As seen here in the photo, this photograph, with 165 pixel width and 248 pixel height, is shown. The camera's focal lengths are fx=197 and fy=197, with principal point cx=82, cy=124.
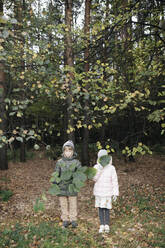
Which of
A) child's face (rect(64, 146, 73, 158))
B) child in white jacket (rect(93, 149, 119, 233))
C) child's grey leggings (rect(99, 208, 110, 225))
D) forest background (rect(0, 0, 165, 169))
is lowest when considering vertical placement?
child's grey leggings (rect(99, 208, 110, 225))

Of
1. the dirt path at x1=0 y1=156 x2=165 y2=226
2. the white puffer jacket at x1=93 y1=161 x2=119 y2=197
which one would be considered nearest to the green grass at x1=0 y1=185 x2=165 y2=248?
the dirt path at x1=0 y1=156 x2=165 y2=226

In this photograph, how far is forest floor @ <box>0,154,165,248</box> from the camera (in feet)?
13.6

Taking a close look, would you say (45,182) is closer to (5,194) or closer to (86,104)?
(5,194)

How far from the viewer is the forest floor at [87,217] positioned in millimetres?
4133

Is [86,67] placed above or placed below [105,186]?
above

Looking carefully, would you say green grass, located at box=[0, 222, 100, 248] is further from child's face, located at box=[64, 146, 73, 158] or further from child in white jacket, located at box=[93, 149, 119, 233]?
child's face, located at box=[64, 146, 73, 158]

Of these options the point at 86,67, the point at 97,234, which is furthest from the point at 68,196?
the point at 86,67

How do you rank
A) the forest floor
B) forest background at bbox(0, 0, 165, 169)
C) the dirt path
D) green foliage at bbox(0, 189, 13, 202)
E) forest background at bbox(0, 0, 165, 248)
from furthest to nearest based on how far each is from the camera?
green foliage at bbox(0, 189, 13, 202) → the dirt path → the forest floor → forest background at bbox(0, 0, 165, 248) → forest background at bbox(0, 0, 165, 169)

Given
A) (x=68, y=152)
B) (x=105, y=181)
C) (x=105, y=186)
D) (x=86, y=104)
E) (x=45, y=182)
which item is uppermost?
(x=86, y=104)

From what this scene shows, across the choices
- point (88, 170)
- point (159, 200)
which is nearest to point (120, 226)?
point (159, 200)

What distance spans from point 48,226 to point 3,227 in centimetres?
112

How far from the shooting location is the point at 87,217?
5586 millimetres

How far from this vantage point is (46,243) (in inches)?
157

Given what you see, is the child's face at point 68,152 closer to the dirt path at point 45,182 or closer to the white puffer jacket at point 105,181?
the white puffer jacket at point 105,181
